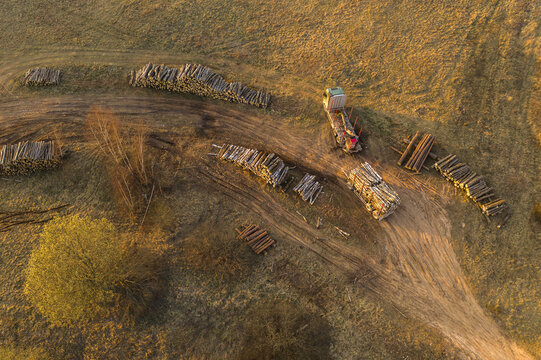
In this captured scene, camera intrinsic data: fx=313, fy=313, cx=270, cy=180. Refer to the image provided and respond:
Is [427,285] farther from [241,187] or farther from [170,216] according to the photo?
[170,216]

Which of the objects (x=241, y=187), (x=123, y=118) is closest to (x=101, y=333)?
(x=241, y=187)

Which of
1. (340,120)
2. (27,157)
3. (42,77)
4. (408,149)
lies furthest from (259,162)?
(42,77)

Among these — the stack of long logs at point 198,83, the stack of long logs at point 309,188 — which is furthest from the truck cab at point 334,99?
the stack of long logs at point 309,188

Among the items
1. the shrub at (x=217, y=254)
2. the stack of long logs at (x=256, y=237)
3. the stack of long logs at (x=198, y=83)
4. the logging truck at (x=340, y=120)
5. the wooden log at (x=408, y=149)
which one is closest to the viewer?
the shrub at (x=217, y=254)

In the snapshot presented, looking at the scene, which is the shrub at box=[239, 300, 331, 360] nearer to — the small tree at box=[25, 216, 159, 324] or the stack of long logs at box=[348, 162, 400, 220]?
the small tree at box=[25, 216, 159, 324]

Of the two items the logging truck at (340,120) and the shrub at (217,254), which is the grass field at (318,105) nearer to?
the shrub at (217,254)

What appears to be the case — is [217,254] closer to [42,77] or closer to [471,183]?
[471,183]
